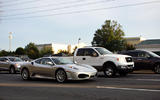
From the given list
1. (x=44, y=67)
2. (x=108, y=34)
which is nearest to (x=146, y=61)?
(x=44, y=67)

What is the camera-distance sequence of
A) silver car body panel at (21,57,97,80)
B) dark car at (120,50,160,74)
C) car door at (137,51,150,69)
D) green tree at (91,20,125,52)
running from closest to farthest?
silver car body panel at (21,57,97,80)
dark car at (120,50,160,74)
car door at (137,51,150,69)
green tree at (91,20,125,52)

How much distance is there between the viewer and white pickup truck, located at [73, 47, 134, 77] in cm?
1260

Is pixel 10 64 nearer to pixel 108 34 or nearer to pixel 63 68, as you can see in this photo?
pixel 63 68

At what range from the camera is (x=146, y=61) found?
15055 mm

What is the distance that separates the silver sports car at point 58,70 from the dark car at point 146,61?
5.59 metres

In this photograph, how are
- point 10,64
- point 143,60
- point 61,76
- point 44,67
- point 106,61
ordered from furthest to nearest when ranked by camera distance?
point 10,64 < point 143,60 < point 106,61 < point 44,67 < point 61,76

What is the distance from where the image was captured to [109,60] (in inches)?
506

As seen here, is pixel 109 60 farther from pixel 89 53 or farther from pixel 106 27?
pixel 106 27

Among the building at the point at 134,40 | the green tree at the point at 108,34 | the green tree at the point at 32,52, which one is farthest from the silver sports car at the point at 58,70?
the building at the point at 134,40

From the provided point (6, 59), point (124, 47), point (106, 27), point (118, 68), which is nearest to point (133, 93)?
point (118, 68)

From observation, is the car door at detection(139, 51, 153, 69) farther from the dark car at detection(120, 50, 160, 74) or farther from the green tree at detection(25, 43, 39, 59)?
the green tree at detection(25, 43, 39, 59)

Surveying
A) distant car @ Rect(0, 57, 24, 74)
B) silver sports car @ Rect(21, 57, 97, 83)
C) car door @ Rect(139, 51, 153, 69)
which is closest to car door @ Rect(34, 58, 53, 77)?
silver sports car @ Rect(21, 57, 97, 83)

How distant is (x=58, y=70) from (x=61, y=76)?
346mm

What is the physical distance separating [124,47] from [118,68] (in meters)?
69.6
